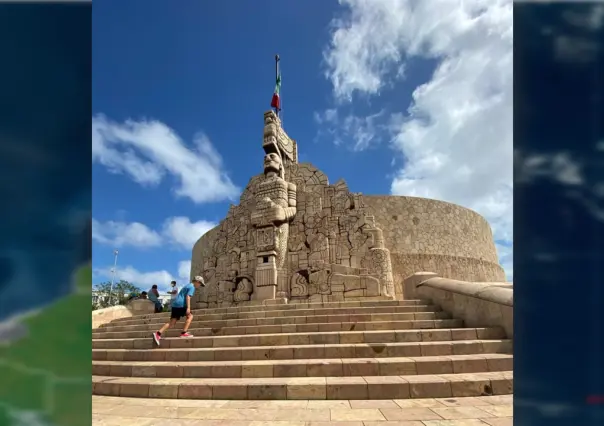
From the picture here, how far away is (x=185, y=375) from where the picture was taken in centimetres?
534

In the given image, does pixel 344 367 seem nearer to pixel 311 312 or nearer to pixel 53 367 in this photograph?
pixel 311 312

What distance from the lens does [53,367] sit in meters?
1.36

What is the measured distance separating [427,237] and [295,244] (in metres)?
8.86

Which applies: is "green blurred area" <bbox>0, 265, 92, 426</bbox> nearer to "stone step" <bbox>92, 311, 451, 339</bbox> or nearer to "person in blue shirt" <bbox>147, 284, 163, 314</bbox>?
"stone step" <bbox>92, 311, 451, 339</bbox>

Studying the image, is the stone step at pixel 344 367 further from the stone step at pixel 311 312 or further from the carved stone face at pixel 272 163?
the carved stone face at pixel 272 163

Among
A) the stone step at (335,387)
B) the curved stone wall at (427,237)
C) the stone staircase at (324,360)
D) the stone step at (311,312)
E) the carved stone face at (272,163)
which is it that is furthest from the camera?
the curved stone wall at (427,237)

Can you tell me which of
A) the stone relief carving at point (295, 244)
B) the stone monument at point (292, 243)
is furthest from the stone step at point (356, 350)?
the stone relief carving at point (295, 244)

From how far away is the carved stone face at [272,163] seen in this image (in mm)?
14125

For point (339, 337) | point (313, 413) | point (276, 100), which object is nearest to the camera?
point (313, 413)

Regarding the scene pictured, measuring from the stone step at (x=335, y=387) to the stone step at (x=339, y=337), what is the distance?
1.48m

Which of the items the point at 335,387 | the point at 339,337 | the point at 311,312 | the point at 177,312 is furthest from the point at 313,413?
the point at 311,312

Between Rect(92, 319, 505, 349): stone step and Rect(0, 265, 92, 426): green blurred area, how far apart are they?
17.5 ft

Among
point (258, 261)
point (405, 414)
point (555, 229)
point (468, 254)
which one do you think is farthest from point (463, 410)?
point (468, 254)

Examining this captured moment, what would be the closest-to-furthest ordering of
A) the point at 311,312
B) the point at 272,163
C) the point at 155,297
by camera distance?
the point at 311,312 < the point at 155,297 < the point at 272,163
